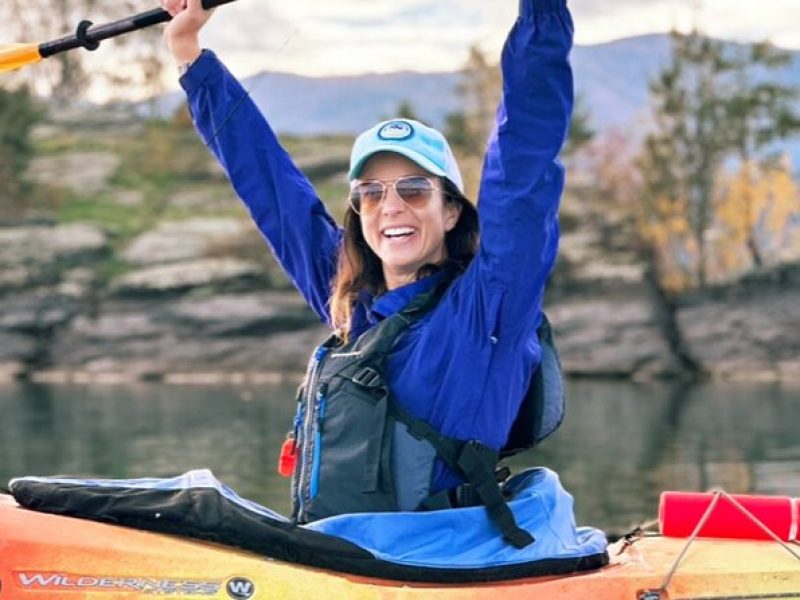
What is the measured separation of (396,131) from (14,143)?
30.9 meters

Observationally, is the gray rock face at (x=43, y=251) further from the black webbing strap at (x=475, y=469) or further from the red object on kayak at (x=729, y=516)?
the black webbing strap at (x=475, y=469)

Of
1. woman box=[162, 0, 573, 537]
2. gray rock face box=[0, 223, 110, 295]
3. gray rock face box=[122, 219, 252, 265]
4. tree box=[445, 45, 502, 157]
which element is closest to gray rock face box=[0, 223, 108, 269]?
gray rock face box=[0, 223, 110, 295]

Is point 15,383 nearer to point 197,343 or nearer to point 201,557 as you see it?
point 197,343

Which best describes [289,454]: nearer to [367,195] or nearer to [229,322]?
[367,195]

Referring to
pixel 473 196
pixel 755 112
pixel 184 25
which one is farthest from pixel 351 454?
pixel 755 112

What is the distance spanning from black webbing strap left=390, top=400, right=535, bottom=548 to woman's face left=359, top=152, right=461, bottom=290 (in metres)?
0.33

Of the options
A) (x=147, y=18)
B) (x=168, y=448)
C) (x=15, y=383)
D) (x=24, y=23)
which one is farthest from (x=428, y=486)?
(x=24, y=23)

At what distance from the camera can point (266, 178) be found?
3406 mm

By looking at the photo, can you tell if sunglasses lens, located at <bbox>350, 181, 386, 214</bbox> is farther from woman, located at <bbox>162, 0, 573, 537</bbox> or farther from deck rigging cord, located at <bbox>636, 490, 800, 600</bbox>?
deck rigging cord, located at <bbox>636, 490, 800, 600</bbox>

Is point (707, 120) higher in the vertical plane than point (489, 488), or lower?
higher

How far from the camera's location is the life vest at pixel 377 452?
2.81 m

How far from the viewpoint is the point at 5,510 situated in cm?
266

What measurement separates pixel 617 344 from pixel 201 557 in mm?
23541

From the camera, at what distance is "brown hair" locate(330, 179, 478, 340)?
3049 mm
